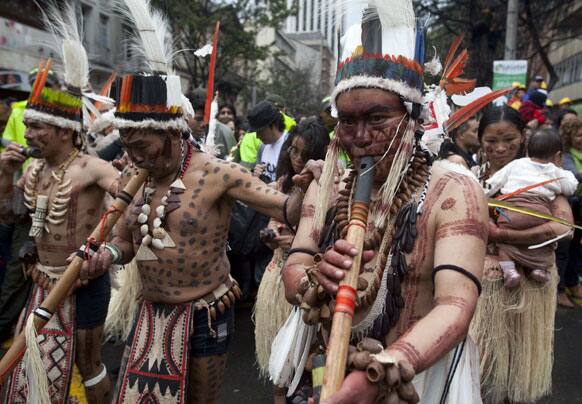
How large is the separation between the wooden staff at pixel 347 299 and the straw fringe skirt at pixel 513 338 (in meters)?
2.25

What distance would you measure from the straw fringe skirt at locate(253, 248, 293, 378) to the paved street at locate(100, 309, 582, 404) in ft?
1.39

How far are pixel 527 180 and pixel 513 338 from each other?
3.49ft

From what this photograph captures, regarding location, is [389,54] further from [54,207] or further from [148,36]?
[54,207]

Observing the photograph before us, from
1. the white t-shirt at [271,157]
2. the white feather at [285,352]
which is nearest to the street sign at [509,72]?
the white t-shirt at [271,157]

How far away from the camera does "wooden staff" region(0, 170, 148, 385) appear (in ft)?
8.69

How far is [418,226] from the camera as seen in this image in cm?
168

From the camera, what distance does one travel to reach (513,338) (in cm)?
369

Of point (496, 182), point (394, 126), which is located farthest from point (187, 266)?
point (496, 182)

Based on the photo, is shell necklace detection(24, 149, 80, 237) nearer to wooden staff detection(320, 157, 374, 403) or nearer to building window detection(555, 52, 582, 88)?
wooden staff detection(320, 157, 374, 403)

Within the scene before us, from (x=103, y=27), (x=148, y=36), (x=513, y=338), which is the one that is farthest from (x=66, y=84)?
(x=103, y=27)

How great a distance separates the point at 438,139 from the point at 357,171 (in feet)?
1.23

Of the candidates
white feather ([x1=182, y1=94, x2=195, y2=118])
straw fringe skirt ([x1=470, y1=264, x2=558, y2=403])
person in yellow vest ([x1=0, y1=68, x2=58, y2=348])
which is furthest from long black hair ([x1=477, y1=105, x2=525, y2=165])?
person in yellow vest ([x1=0, y1=68, x2=58, y2=348])

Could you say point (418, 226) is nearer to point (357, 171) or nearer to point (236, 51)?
point (357, 171)

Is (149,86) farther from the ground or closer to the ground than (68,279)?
farther from the ground
